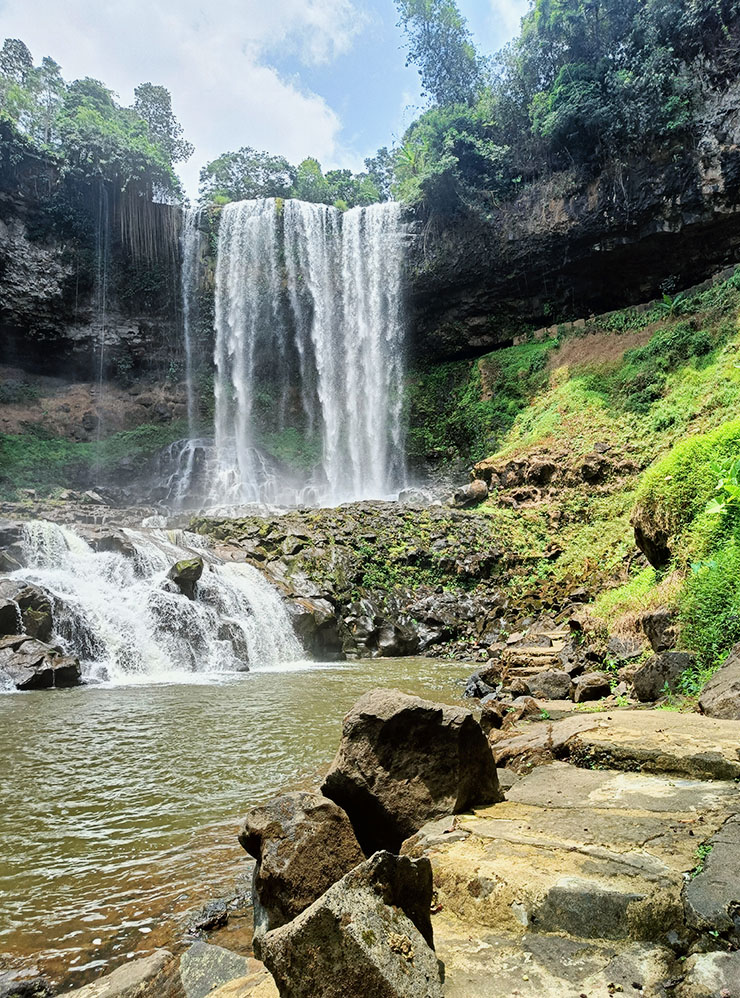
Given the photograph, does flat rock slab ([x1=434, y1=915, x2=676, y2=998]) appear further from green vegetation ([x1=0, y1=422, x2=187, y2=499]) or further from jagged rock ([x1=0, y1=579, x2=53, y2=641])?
green vegetation ([x1=0, y1=422, x2=187, y2=499])

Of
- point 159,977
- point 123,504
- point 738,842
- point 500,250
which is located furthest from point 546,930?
point 500,250

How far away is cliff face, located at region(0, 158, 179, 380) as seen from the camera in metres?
26.7

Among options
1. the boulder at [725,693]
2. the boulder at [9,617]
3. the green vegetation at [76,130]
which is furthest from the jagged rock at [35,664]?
the green vegetation at [76,130]

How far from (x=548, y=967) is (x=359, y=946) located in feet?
1.87

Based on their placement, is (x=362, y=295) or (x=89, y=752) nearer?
(x=89, y=752)

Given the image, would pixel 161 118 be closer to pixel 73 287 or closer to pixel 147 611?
pixel 73 287

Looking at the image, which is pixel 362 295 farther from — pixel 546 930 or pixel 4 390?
pixel 546 930

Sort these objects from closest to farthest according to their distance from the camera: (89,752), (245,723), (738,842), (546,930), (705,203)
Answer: (546,930), (738,842), (89,752), (245,723), (705,203)

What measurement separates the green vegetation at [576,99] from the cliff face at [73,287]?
1354 centimetres

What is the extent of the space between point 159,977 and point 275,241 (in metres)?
30.0

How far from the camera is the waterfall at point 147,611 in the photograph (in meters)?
11.0

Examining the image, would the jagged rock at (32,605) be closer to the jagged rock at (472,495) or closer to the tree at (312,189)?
the jagged rock at (472,495)

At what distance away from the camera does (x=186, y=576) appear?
12562 millimetres

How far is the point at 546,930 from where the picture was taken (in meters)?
1.89
